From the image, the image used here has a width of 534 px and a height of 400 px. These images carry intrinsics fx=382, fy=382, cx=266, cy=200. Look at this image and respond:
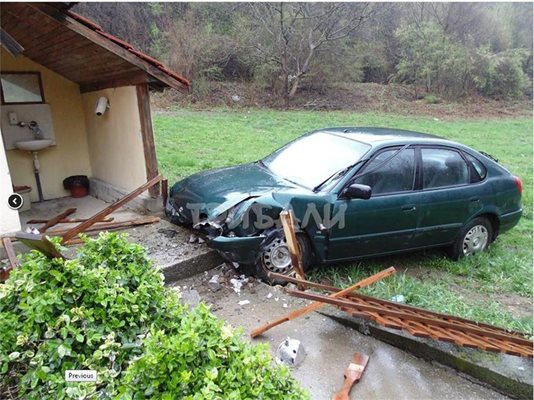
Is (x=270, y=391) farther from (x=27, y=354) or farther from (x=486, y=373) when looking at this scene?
(x=486, y=373)

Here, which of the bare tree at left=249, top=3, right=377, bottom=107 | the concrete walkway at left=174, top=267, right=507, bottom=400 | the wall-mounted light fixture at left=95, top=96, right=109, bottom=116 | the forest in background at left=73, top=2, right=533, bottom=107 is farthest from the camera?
the bare tree at left=249, top=3, right=377, bottom=107

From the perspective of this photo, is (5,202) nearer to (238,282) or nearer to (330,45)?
(238,282)

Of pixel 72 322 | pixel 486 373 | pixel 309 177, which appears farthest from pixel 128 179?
pixel 486 373

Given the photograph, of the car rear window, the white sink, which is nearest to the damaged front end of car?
the car rear window

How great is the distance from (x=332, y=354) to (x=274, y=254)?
3.88ft

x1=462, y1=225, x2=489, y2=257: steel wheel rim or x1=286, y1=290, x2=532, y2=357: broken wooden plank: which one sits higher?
x1=286, y1=290, x2=532, y2=357: broken wooden plank

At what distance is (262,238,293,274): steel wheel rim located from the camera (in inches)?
152

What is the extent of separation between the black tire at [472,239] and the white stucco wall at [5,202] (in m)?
5.06

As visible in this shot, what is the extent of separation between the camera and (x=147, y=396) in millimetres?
1728

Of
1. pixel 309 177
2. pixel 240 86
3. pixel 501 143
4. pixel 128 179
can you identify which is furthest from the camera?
pixel 240 86

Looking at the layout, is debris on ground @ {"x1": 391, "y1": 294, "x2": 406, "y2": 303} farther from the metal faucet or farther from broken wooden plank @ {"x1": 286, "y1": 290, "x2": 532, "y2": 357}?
the metal faucet

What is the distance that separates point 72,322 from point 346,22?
21845mm

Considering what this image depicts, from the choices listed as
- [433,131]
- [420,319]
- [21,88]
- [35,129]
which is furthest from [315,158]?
[433,131]

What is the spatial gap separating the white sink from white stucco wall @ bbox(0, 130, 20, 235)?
6.81ft
